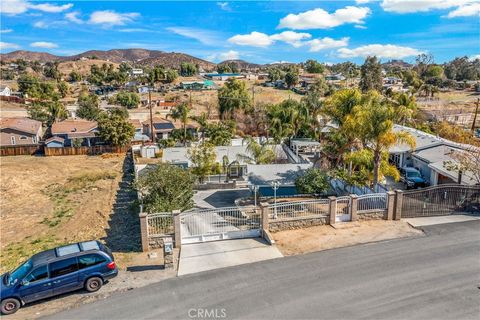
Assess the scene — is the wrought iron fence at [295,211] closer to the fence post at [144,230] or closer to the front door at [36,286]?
the fence post at [144,230]

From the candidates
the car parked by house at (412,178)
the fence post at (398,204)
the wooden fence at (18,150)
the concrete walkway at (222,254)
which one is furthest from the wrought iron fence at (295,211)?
the wooden fence at (18,150)

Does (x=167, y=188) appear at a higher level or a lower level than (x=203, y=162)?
higher

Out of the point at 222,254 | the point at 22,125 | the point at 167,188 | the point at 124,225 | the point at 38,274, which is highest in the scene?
the point at 22,125

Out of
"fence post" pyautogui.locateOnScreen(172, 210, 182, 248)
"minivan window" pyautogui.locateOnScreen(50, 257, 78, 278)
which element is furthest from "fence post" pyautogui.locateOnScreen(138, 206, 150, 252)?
"minivan window" pyautogui.locateOnScreen(50, 257, 78, 278)

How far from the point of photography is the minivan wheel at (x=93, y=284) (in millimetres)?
12516

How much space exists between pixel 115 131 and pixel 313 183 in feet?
93.5

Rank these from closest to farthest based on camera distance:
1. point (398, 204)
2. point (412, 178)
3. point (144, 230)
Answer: point (144, 230) → point (398, 204) → point (412, 178)

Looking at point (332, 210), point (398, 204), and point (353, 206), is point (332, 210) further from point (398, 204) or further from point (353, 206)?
point (398, 204)

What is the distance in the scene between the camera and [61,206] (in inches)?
987

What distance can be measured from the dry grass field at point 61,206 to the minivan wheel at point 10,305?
4223 millimetres

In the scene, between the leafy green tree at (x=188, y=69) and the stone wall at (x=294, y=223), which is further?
the leafy green tree at (x=188, y=69)

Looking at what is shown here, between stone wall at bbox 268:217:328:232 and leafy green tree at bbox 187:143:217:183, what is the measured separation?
39.3 feet

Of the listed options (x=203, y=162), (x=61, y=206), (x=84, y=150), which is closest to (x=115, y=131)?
(x=84, y=150)

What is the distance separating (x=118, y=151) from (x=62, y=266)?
33216 mm
